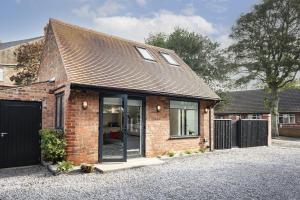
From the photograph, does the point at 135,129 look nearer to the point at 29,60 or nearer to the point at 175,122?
the point at 175,122

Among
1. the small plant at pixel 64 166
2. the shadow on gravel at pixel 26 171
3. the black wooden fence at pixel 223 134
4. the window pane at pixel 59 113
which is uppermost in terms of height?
the window pane at pixel 59 113

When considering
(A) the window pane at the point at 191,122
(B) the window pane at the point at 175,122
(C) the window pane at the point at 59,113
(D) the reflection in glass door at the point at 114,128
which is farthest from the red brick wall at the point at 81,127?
(A) the window pane at the point at 191,122

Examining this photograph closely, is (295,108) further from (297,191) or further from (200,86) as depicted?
(297,191)

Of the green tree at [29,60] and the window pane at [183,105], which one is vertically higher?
the green tree at [29,60]

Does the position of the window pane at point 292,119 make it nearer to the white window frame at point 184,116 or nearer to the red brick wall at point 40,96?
the white window frame at point 184,116

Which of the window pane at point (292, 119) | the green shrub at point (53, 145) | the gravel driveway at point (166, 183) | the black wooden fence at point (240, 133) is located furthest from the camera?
the window pane at point (292, 119)

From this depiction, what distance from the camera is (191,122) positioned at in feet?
45.5

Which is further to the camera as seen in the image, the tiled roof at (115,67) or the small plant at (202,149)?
the small plant at (202,149)

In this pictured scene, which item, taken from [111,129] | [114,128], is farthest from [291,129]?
[111,129]

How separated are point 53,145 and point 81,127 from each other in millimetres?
1130

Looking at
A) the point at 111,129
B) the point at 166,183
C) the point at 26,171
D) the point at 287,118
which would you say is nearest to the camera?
the point at 166,183

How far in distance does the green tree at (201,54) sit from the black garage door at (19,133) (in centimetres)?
2500

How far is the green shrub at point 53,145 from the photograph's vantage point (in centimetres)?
916

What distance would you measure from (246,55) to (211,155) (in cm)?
1855
